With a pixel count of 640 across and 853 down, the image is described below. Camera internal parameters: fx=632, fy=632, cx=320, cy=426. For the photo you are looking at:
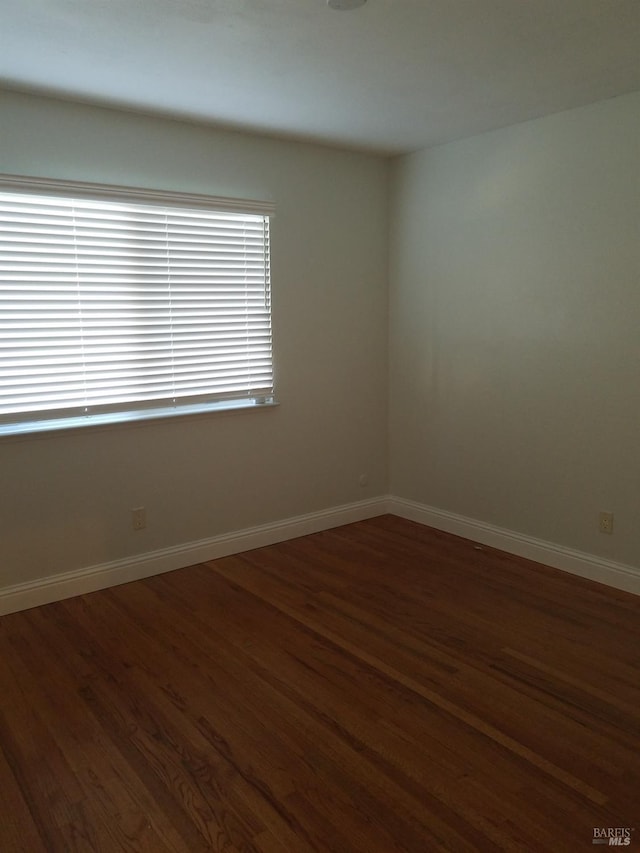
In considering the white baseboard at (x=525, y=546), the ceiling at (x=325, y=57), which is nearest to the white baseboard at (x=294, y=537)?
the white baseboard at (x=525, y=546)

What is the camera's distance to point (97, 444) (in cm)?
346

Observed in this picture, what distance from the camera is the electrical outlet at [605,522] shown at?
3492 millimetres

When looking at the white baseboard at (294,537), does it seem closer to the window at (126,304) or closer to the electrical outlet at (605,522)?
the electrical outlet at (605,522)

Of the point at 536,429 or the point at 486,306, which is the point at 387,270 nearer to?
the point at 486,306

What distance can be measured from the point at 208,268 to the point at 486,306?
1.74m

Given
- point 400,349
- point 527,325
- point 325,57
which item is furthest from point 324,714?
point 400,349

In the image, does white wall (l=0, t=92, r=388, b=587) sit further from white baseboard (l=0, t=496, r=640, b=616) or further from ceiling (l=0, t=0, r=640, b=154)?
ceiling (l=0, t=0, r=640, b=154)

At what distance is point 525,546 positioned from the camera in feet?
12.9

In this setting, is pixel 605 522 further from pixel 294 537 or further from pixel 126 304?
pixel 126 304

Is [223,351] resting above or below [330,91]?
Result: below

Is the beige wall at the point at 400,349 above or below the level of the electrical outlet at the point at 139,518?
above

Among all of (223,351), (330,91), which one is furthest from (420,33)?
(223,351)

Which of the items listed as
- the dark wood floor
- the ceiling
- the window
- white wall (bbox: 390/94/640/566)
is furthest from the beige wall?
the dark wood floor

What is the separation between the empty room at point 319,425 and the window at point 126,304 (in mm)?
18
